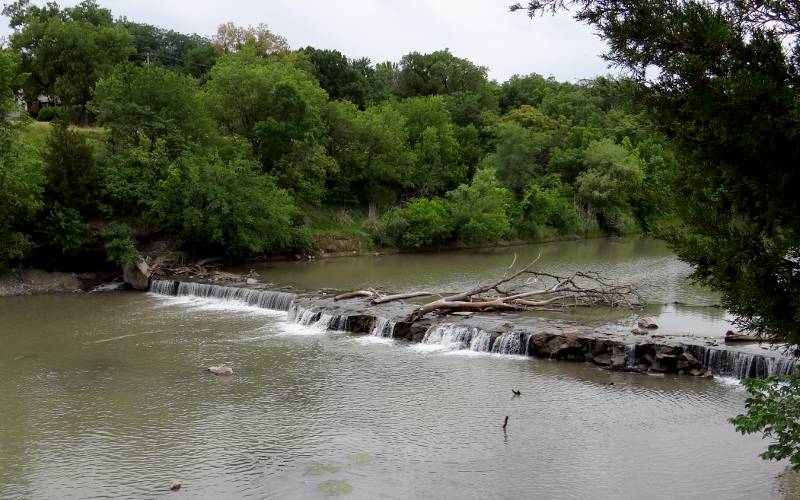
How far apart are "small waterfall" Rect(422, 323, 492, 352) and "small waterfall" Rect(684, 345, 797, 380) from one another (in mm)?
5557

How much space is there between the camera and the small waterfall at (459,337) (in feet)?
67.7

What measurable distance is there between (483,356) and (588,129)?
4386 cm

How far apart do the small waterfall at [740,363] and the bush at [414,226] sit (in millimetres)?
27034

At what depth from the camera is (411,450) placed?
13.2m

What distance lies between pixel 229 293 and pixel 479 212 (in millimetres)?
21352

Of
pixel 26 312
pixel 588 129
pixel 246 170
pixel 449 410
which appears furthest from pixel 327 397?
pixel 588 129

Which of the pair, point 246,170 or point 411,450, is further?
point 246,170

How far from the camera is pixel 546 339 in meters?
19.8

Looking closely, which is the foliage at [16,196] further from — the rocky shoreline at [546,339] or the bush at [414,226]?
the bush at [414,226]

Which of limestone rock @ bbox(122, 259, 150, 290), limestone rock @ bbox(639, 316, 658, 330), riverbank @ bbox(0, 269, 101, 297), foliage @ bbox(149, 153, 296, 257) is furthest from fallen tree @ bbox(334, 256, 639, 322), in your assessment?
riverbank @ bbox(0, 269, 101, 297)

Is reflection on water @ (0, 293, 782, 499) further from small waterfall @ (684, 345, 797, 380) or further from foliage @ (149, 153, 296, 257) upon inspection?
foliage @ (149, 153, 296, 257)

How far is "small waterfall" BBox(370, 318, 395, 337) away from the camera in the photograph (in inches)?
882

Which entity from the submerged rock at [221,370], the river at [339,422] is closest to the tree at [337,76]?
the river at [339,422]

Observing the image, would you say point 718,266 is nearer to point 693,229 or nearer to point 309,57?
point 693,229
